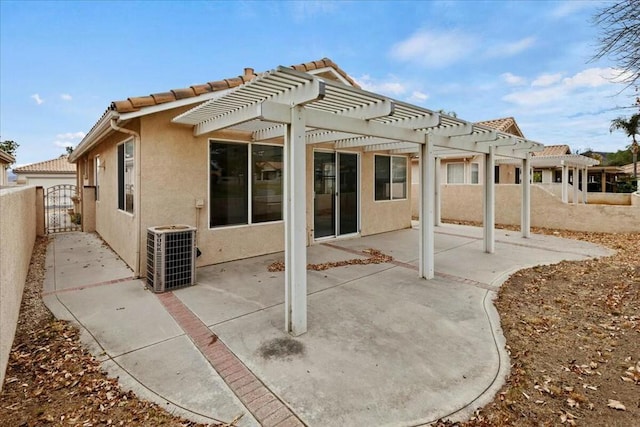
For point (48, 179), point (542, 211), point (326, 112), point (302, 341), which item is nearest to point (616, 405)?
point (302, 341)

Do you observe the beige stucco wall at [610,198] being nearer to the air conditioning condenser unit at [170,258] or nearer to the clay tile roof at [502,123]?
the clay tile roof at [502,123]

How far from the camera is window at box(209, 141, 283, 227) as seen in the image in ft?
23.9

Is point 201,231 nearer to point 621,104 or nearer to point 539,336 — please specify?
point 539,336

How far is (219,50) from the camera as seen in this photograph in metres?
13.9

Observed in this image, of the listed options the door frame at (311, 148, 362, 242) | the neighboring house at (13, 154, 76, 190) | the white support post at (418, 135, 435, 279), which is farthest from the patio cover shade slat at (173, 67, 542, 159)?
the neighboring house at (13, 154, 76, 190)

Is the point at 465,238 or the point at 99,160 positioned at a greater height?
the point at 99,160

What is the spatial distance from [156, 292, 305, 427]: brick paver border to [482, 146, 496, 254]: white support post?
7.69 metres

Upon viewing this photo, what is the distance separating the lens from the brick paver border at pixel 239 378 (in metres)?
2.64

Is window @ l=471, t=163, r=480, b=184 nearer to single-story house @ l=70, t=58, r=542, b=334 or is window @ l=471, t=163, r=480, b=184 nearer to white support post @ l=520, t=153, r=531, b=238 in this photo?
white support post @ l=520, t=153, r=531, b=238

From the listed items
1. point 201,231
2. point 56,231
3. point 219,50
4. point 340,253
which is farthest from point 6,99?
point 340,253

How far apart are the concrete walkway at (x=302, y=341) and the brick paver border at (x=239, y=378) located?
1 cm

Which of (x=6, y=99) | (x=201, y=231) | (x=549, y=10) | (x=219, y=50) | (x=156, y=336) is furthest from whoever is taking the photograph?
(x=6, y=99)

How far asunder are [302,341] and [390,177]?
911cm

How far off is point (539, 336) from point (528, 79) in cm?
1477
